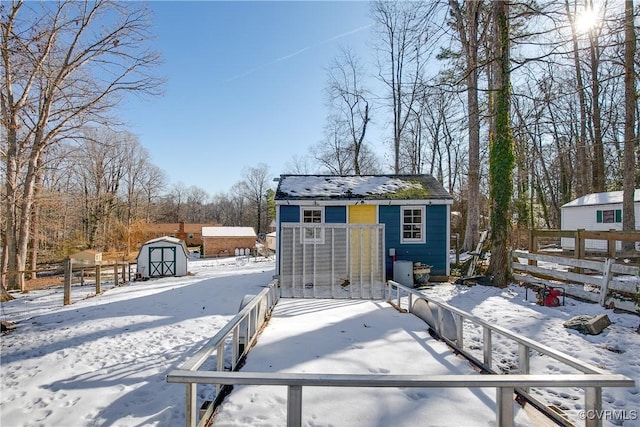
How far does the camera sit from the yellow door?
1015 cm

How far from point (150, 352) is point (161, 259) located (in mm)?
15544

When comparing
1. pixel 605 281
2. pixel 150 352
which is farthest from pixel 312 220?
pixel 605 281

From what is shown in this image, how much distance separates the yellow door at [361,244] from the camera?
33.3 feet

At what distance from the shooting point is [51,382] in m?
4.40

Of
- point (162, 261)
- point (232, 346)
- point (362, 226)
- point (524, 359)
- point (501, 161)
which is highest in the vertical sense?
point (501, 161)

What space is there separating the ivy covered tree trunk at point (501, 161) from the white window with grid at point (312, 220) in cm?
551

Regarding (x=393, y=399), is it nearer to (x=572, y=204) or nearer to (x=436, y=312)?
(x=436, y=312)

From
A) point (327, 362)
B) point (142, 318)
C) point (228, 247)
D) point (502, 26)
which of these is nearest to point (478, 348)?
point (327, 362)

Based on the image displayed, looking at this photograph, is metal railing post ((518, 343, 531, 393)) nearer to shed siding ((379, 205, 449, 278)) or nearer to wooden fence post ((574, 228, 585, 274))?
wooden fence post ((574, 228, 585, 274))

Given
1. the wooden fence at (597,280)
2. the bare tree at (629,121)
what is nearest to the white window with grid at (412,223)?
the wooden fence at (597,280)

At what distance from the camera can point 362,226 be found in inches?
411

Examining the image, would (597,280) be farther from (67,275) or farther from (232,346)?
(67,275)

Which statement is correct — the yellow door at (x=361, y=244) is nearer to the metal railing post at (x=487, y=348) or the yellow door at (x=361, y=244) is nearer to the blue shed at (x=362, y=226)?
the blue shed at (x=362, y=226)

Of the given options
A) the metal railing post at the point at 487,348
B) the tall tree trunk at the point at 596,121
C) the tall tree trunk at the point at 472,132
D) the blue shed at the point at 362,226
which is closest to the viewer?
the metal railing post at the point at 487,348
